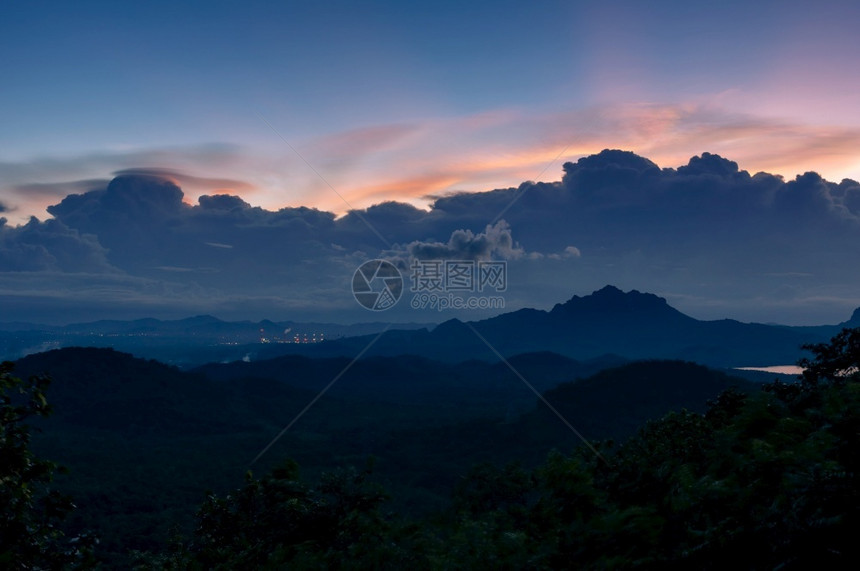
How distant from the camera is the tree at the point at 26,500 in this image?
32.2 feet

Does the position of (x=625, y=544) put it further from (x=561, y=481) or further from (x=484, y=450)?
(x=484, y=450)

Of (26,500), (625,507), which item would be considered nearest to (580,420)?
(625,507)

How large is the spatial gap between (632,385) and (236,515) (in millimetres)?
190899

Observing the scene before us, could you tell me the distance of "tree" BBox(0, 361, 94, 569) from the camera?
32.2ft

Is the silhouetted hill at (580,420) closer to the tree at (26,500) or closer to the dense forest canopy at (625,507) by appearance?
the dense forest canopy at (625,507)

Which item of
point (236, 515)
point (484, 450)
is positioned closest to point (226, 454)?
point (484, 450)

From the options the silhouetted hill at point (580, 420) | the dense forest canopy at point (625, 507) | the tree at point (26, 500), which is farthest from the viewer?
the silhouetted hill at point (580, 420)

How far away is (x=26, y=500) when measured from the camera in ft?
33.0

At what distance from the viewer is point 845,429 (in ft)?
33.0

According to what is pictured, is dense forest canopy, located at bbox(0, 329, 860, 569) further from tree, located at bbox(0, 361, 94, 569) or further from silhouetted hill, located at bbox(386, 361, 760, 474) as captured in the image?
silhouetted hill, located at bbox(386, 361, 760, 474)

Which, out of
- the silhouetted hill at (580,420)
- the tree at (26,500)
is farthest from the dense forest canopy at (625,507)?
A: the silhouetted hill at (580,420)

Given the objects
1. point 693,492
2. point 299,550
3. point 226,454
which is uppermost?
point 693,492

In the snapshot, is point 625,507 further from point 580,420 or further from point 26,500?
point 580,420

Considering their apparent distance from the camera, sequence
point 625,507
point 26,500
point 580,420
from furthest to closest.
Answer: point 580,420, point 625,507, point 26,500
